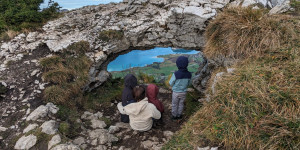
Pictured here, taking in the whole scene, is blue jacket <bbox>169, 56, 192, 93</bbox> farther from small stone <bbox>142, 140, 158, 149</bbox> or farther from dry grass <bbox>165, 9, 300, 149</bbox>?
small stone <bbox>142, 140, 158, 149</bbox>

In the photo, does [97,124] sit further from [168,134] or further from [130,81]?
[168,134]

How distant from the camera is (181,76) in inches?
235

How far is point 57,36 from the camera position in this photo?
9.42m

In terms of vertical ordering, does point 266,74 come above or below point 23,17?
below

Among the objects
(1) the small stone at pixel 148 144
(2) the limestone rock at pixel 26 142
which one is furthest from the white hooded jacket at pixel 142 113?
(2) the limestone rock at pixel 26 142

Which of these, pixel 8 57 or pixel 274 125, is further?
pixel 8 57

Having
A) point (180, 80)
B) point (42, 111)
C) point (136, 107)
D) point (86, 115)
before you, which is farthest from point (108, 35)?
point (136, 107)

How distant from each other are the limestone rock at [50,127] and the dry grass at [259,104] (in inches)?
129

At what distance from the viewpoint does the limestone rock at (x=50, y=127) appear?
5.02m

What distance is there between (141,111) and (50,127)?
259cm

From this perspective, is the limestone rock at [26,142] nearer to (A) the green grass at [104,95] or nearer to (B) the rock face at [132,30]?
(A) the green grass at [104,95]

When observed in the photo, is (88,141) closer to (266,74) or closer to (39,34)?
(266,74)

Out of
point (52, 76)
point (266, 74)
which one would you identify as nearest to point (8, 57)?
point (52, 76)

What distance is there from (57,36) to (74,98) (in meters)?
3.96
